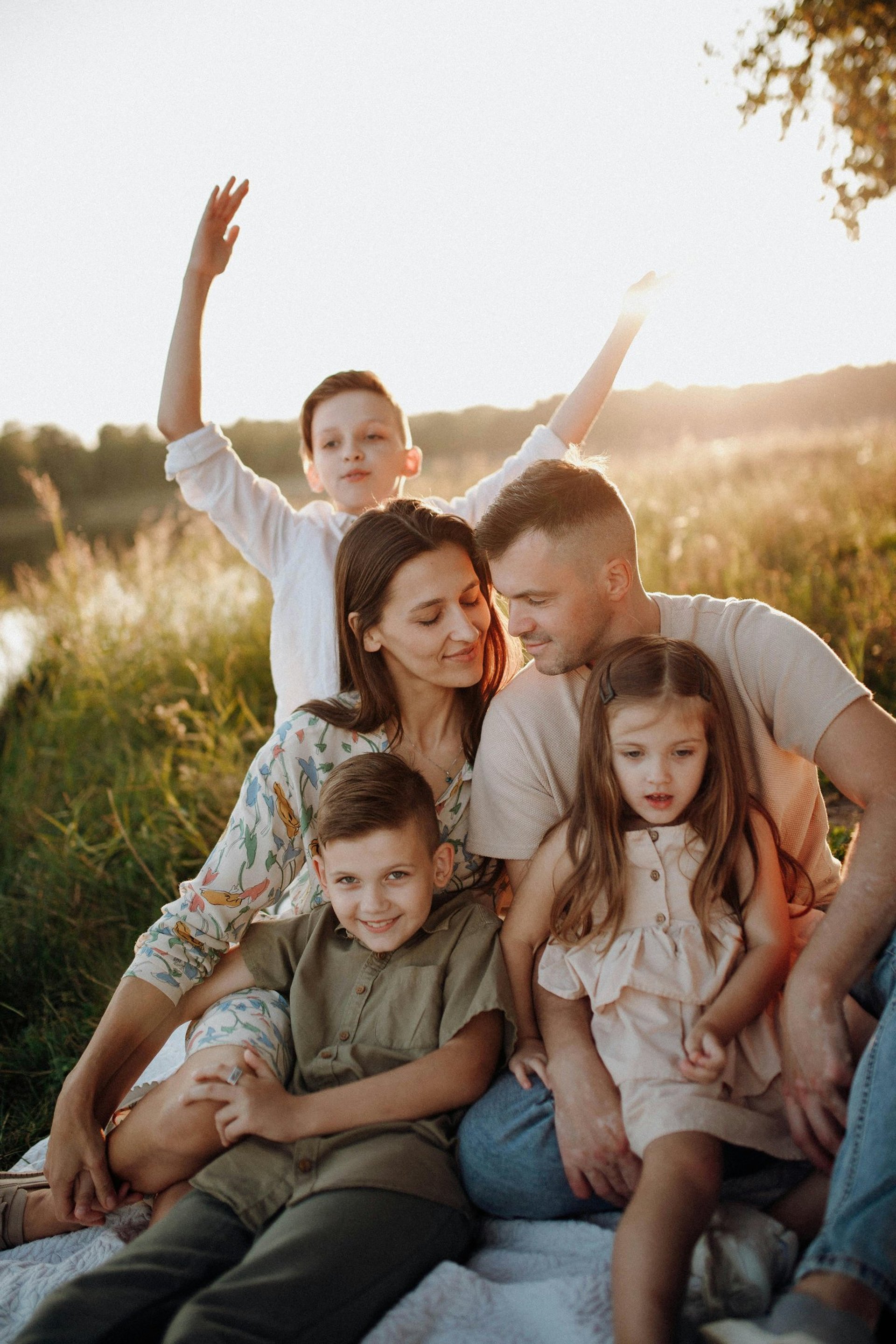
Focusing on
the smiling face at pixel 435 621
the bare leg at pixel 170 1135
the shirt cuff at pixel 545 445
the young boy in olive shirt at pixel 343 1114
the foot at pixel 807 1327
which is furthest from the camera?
the shirt cuff at pixel 545 445

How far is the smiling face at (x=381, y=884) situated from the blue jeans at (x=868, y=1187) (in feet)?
2.80

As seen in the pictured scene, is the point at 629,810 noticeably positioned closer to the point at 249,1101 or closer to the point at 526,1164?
the point at 526,1164

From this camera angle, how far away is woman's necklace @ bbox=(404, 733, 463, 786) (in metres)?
2.46

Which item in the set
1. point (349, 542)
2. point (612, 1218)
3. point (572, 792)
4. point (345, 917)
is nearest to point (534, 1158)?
point (612, 1218)

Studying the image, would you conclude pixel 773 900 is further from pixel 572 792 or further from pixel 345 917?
pixel 345 917

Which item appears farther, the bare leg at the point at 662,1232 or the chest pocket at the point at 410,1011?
the chest pocket at the point at 410,1011

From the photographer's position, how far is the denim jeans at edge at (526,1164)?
1.89 metres

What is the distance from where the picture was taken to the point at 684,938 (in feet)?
6.45

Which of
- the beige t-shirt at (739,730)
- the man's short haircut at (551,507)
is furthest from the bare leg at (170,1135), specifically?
the man's short haircut at (551,507)

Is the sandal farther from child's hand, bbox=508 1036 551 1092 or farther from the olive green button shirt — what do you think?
child's hand, bbox=508 1036 551 1092

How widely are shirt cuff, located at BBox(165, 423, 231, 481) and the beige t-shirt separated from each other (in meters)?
1.42

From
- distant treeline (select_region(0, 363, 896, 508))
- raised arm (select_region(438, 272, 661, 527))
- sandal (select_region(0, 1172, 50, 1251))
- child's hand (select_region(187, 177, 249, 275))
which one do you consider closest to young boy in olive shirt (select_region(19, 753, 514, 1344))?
sandal (select_region(0, 1172, 50, 1251))

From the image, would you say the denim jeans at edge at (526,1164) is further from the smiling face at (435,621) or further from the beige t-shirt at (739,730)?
the smiling face at (435,621)

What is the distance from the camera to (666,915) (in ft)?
6.57
